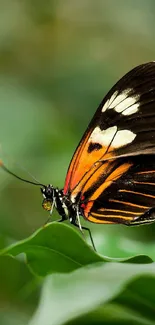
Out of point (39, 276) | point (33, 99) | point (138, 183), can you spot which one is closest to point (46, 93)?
point (33, 99)

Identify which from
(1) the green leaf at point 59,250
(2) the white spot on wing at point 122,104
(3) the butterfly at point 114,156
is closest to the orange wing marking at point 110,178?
(3) the butterfly at point 114,156

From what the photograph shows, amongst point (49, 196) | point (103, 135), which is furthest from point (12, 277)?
point (103, 135)

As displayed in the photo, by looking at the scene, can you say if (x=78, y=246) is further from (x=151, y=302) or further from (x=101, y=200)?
(x=101, y=200)

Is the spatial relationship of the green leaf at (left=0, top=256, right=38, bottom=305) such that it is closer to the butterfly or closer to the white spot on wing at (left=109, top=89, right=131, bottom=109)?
the butterfly

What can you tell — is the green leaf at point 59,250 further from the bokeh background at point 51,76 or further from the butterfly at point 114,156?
the bokeh background at point 51,76

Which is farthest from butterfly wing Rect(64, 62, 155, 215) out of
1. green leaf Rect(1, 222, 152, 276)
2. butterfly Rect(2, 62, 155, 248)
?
green leaf Rect(1, 222, 152, 276)

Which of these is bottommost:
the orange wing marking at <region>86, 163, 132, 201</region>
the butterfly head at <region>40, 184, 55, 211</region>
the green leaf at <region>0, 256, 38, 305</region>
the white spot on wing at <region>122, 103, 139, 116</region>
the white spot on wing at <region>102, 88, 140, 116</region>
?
the green leaf at <region>0, 256, 38, 305</region>

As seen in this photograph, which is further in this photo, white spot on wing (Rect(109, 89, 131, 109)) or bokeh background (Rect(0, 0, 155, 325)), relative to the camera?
bokeh background (Rect(0, 0, 155, 325))
